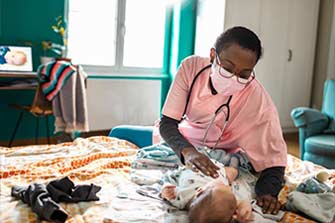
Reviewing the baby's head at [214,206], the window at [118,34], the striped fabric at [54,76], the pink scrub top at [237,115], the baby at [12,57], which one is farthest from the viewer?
the window at [118,34]

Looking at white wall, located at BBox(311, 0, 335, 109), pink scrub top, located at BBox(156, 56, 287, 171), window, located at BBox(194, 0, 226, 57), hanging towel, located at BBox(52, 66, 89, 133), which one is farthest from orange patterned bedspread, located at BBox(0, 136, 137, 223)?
white wall, located at BBox(311, 0, 335, 109)

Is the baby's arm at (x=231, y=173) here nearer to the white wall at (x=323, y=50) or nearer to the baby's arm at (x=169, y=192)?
the baby's arm at (x=169, y=192)

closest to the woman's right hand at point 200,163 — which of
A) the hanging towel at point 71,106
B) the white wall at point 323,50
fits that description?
the hanging towel at point 71,106

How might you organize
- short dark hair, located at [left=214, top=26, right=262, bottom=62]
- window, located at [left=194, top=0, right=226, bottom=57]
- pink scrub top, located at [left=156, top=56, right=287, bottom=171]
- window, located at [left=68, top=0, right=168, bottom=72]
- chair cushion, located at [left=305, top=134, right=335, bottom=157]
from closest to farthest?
short dark hair, located at [left=214, top=26, right=262, bottom=62], pink scrub top, located at [left=156, top=56, right=287, bottom=171], chair cushion, located at [left=305, top=134, right=335, bottom=157], window, located at [left=68, top=0, right=168, bottom=72], window, located at [left=194, top=0, right=226, bottom=57]

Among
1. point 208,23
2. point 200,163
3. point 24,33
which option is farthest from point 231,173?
point 208,23

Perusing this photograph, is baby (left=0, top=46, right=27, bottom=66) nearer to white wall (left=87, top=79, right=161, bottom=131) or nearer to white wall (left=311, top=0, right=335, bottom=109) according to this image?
white wall (left=87, top=79, right=161, bottom=131)

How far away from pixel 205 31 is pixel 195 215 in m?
3.84

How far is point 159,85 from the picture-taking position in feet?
16.0

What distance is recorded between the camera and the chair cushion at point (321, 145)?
2.96 meters

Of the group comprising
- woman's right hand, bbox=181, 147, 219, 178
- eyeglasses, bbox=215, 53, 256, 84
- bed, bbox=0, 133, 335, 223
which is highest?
eyeglasses, bbox=215, 53, 256, 84

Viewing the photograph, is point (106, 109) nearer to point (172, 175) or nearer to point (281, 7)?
point (281, 7)

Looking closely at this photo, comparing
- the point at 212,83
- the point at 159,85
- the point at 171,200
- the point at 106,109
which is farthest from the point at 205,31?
the point at 171,200

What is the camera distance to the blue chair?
299cm

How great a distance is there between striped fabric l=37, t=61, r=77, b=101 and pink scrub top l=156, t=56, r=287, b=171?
6.38 ft
